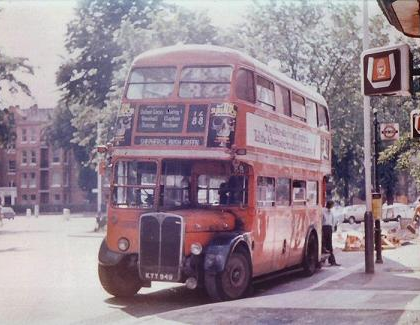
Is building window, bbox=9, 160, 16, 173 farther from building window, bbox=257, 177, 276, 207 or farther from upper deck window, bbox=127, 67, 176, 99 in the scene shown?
upper deck window, bbox=127, 67, 176, 99

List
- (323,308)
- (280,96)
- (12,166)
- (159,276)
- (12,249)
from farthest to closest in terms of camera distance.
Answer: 1. (12,166)
2. (12,249)
3. (280,96)
4. (159,276)
5. (323,308)

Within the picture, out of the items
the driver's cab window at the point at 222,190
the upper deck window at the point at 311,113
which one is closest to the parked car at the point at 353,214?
the upper deck window at the point at 311,113

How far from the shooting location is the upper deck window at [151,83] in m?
12.6

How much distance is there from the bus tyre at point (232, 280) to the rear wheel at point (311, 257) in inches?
161

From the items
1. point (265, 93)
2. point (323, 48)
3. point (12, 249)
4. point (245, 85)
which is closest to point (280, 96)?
point (265, 93)

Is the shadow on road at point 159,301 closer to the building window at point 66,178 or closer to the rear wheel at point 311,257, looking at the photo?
the rear wheel at point 311,257

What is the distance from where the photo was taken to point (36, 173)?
75.9m

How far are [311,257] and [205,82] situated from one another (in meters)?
6.21

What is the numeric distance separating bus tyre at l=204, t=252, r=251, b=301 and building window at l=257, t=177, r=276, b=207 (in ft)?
4.39

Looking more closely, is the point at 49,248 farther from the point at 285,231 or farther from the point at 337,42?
the point at 337,42

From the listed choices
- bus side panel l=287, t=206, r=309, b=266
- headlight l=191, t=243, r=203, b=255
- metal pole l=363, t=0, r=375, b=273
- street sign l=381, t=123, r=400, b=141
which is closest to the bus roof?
headlight l=191, t=243, r=203, b=255

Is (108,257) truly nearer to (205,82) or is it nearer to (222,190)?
(222,190)

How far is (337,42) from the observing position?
3612 cm

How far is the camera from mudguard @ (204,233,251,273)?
11688 mm
